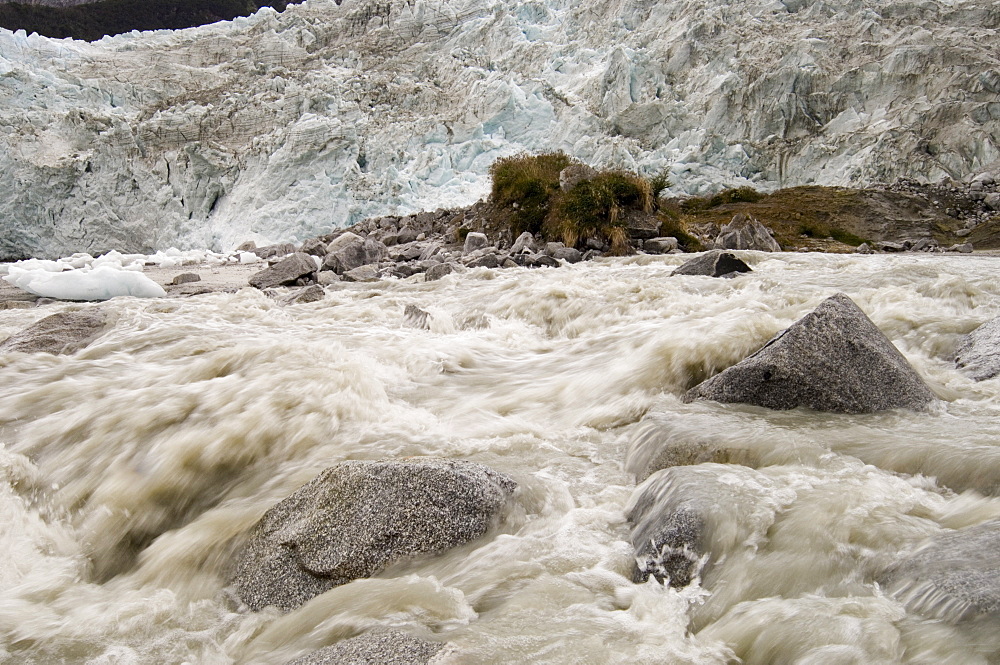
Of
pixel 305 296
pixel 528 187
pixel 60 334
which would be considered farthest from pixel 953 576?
pixel 528 187

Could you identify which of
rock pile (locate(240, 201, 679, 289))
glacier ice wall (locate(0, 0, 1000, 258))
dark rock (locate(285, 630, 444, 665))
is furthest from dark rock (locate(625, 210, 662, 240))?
glacier ice wall (locate(0, 0, 1000, 258))

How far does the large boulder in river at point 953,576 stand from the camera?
1314mm

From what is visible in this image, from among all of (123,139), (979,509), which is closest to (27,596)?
(979,509)

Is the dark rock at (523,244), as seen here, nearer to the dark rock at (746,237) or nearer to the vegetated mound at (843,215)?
the vegetated mound at (843,215)

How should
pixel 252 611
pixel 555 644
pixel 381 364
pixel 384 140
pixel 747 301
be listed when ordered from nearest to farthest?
1. pixel 555 644
2. pixel 252 611
3. pixel 381 364
4. pixel 747 301
5. pixel 384 140

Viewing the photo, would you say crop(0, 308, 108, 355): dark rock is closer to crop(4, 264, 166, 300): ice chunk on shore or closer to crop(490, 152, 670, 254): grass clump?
crop(4, 264, 166, 300): ice chunk on shore

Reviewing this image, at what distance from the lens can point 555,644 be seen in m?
1.46

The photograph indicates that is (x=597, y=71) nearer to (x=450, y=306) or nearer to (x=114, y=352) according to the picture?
(x=450, y=306)

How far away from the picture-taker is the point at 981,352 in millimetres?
3387

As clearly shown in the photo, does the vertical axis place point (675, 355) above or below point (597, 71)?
below

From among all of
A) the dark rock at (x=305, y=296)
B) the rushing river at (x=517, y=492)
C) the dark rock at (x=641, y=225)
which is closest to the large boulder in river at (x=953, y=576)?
the rushing river at (x=517, y=492)

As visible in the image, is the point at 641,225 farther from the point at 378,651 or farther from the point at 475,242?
the point at 378,651

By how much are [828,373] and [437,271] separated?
255 inches

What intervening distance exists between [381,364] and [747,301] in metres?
3.16
